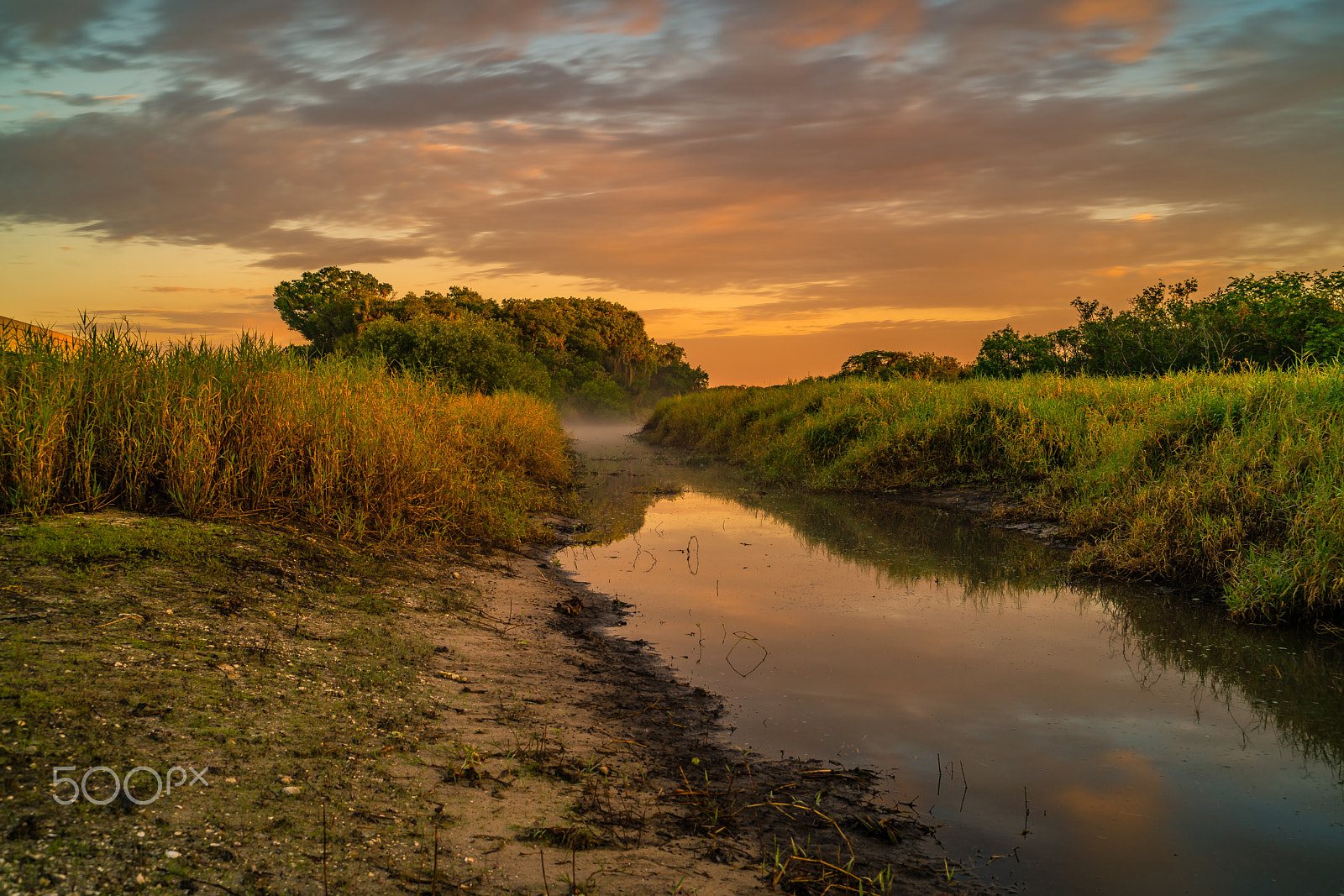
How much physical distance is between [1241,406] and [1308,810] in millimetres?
8055

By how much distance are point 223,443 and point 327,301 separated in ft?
163

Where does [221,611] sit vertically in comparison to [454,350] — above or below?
below

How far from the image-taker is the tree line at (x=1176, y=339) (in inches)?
943

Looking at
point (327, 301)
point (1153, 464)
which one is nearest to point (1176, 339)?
point (1153, 464)

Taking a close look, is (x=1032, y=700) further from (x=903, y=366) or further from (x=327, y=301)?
(x=327, y=301)

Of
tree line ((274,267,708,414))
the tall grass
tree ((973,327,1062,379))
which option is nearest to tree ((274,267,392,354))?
tree line ((274,267,708,414))

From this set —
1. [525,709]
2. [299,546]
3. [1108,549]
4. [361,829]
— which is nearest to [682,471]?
[1108,549]

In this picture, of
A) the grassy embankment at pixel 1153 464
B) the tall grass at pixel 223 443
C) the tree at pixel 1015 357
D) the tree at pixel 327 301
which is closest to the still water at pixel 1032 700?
the grassy embankment at pixel 1153 464

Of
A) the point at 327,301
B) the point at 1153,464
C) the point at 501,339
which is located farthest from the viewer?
the point at 327,301

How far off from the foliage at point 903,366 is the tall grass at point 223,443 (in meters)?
20.7

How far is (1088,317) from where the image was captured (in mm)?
30594

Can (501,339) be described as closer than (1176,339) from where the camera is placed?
No

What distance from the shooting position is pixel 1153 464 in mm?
10633

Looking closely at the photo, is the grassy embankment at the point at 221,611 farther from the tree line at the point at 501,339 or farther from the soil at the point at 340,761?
the tree line at the point at 501,339
